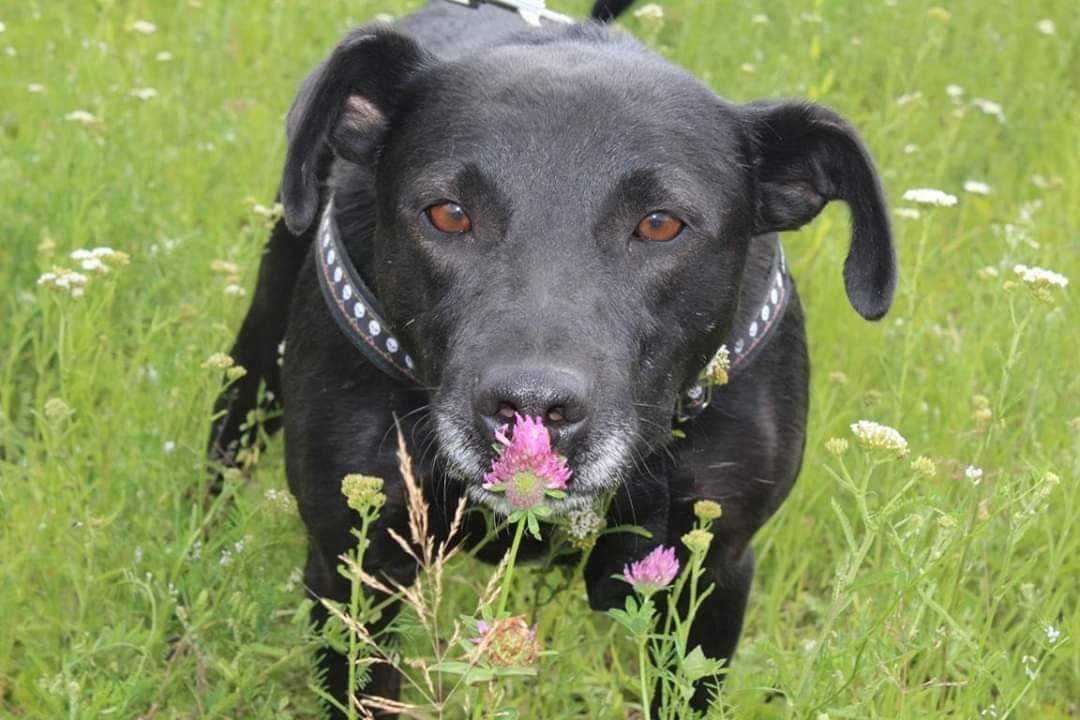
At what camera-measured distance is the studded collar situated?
333 cm

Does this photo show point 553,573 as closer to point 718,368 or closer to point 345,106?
point 718,368

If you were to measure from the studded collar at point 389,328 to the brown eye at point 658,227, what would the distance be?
0.27 meters

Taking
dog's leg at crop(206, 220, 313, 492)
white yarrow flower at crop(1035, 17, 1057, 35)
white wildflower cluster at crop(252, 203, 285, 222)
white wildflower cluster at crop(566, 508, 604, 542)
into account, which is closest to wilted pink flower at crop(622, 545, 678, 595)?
white wildflower cluster at crop(566, 508, 604, 542)

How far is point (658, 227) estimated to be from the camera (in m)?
3.10

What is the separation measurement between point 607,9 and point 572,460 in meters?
2.18

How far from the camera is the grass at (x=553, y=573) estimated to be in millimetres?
3119

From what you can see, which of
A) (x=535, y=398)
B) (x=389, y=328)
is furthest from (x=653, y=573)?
(x=389, y=328)

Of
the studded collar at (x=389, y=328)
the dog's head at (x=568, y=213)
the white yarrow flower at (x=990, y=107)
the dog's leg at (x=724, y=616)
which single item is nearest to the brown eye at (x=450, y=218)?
the dog's head at (x=568, y=213)

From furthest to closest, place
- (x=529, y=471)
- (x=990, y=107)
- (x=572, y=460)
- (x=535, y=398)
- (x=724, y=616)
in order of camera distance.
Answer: (x=990, y=107)
(x=724, y=616)
(x=572, y=460)
(x=535, y=398)
(x=529, y=471)

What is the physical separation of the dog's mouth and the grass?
1.19 feet

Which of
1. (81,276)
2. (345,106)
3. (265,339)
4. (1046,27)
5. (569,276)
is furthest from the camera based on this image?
(1046,27)

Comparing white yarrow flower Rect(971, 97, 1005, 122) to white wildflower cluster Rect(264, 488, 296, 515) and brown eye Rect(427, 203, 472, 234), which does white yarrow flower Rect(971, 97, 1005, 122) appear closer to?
brown eye Rect(427, 203, 472, 234)

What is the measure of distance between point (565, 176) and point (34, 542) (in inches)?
62.8

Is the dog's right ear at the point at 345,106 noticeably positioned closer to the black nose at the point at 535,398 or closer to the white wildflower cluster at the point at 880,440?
the black nose at the point at 535,398
